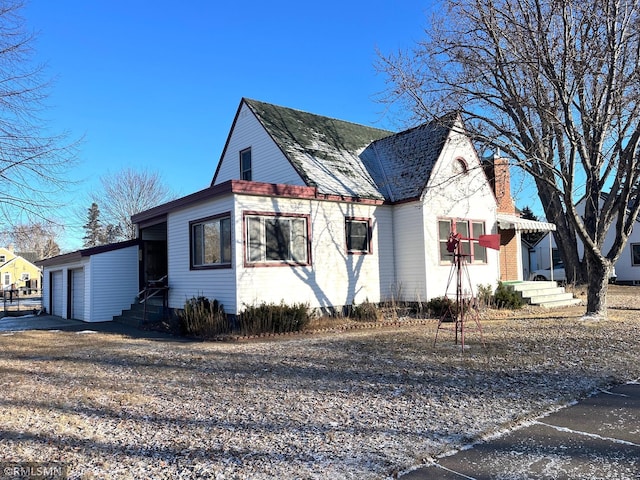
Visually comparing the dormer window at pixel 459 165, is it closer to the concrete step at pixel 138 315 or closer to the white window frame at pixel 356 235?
the white window frame at pixel 356 235

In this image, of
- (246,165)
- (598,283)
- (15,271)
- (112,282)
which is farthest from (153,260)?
(15,271)

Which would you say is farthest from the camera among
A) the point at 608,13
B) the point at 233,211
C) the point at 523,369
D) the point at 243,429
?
the point at 233,211

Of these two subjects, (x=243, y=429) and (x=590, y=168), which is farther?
(x=590, y=168)

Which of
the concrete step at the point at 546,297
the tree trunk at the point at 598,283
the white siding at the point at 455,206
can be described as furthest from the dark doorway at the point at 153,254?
the tree trunk at the point at 598,283

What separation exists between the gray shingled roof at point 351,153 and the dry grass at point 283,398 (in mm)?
6442

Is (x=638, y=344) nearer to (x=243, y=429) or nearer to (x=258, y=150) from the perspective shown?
(x=243, y=429)

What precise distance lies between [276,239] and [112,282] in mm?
7653

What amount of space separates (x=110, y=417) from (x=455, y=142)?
1470cm

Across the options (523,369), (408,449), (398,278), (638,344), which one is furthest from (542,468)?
(398,278)

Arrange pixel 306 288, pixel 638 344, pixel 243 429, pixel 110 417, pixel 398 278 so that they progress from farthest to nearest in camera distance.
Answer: pixel 398 278 → pixel 306 288 → pixel 638 344 → pixel 110 417 → pixel 243 429

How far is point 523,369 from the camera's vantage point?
759 centimetres

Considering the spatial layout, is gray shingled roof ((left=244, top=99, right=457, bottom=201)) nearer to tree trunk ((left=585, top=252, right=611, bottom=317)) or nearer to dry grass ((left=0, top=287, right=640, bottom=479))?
tree trunk ((left=585, top=252, right=611, bottom=317))

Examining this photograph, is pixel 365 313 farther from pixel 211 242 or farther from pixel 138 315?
pixel 138 315

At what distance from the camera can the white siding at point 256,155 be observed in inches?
637
